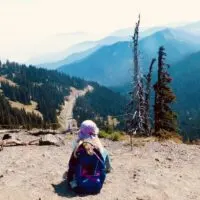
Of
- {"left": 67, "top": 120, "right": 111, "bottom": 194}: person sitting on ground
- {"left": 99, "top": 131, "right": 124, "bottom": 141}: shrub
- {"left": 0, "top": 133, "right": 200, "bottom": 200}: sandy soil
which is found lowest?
{"left": 0, "top": 133, "right": 200, "bottom": 200}: sandy soil

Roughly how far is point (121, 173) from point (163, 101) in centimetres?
3091

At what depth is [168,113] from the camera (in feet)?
148

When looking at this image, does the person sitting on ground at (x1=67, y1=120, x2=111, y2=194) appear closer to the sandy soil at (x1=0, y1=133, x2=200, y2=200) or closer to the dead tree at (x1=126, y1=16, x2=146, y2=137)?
the sandy soil at (x1=0, y1=133, x2=200, y2=200)

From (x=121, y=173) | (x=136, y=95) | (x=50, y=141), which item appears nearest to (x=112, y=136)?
(x=50, y=141)

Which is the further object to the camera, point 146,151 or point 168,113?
point 168,113

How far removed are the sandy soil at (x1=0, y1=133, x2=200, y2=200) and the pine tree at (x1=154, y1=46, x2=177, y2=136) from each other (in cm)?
2346

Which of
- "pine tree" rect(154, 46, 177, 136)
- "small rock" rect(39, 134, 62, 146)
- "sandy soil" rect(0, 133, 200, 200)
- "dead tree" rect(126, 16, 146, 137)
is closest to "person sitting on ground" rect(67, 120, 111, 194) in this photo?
"sandy soil" rect(0, 133, 200, 200)

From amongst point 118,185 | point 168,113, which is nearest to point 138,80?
point 168,113

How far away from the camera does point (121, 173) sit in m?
15.8

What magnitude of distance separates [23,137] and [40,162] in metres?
7.45

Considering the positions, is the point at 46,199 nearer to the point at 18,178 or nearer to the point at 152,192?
the point at 18,178

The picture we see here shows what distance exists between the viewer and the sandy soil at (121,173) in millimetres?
13344

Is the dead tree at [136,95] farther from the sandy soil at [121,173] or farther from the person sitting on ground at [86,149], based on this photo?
the person sitting on ground at [86,149]

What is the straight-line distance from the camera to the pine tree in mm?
44844
